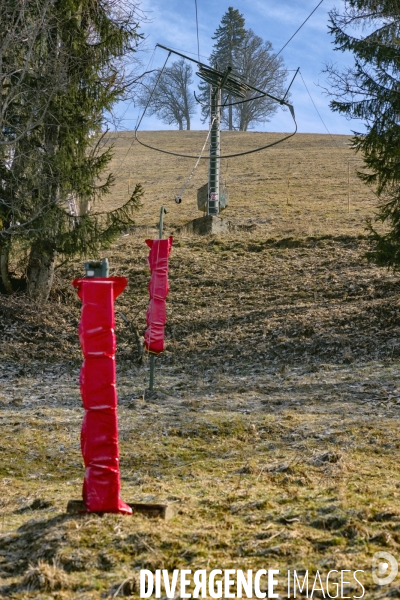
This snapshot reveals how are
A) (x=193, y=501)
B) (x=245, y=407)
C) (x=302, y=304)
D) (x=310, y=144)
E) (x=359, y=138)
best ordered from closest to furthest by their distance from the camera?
1. (x=193, y=501)
2. (x=245, y=407)
3. (x=359, y=138)
4. (x=302, y=304)
5. (x=310, y=144)

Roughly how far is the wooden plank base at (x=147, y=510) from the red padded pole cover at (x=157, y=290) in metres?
5.63

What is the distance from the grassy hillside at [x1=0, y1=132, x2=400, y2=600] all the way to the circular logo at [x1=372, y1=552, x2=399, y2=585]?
83mm

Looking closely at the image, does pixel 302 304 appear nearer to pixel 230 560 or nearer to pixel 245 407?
pixel 245 407

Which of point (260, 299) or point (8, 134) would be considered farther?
point (260, 299)

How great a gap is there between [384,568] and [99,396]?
8.42ft

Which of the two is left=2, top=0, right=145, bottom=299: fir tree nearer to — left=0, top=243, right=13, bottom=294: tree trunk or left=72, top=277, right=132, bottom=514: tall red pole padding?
left=0, top=243, right=13, bottom=294: tree trunk

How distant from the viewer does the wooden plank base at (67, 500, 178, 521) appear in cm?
576

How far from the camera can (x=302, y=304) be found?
16.8 m

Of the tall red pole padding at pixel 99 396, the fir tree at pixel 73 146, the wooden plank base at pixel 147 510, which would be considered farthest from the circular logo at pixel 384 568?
the fir tree at pixel 73 146

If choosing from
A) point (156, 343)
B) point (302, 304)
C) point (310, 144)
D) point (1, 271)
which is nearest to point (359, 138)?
point (302, 304)

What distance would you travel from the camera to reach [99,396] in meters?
5.71

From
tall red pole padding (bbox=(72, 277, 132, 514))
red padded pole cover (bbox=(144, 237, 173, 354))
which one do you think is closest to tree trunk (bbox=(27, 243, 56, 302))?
red padded pole cover (bbox=(144, 237, 173, 354))

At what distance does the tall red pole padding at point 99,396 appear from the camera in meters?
5.66

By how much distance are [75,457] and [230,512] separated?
3.09 meters
